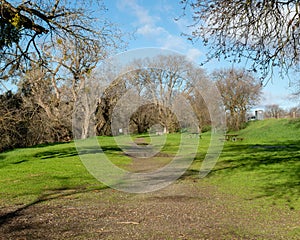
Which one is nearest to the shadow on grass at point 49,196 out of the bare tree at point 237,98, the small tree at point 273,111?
the bare tree at point 237,98

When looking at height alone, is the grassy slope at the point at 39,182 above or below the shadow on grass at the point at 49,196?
above

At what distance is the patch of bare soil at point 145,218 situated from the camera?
14.7ft

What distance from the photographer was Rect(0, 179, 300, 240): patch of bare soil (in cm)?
448

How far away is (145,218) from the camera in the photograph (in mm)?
5316

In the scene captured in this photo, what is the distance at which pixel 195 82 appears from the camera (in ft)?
69.8

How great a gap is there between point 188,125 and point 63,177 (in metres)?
21.5

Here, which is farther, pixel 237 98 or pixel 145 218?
pixel 237 98

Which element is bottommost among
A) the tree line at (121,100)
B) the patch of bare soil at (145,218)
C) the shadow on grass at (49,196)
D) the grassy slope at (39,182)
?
the patch of bare soil at (145,218)

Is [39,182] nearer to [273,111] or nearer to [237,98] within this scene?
[237,98]

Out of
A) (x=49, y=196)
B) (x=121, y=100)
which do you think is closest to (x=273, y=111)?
(x=121, y=100)

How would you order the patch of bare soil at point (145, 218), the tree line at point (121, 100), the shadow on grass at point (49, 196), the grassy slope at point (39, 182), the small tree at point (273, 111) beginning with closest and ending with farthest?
the patch of bare soil at point (145, 218) → the shadow on grass at point (49, 196) → the grassy slope at point (39, 182) → the tree line at point (121, 100) → the small tree at point (273, 111)

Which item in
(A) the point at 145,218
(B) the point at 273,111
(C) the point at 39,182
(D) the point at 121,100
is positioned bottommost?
(A) the point at 145,218

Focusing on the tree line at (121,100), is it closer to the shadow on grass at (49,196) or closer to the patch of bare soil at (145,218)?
the shadow on grass at (49,196)

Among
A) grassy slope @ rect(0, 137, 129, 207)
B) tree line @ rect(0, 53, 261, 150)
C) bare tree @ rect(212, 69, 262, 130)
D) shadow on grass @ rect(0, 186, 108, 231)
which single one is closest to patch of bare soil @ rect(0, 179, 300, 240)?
shadow on grass @ rect(0, 186, 108, 231)
